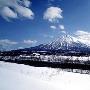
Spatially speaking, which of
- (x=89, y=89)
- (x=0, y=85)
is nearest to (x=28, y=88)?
(x=0, y=85)

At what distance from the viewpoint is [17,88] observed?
9398 mm

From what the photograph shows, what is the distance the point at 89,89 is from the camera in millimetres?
14305

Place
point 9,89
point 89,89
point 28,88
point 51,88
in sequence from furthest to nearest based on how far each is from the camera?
point 89,89 → point 51,88 → point 28,88 → point 9,89

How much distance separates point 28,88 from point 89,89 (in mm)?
6231

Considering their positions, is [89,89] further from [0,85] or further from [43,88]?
[0,85]

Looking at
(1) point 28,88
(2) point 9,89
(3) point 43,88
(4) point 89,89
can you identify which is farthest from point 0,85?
(4) point 89,89

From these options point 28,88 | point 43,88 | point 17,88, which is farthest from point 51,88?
point 17,88

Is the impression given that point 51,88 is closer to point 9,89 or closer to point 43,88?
point 43,88

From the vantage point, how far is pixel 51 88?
10.6m

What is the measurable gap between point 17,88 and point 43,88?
1.59 meters

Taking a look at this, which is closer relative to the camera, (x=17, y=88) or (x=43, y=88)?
(x=17, y=88)

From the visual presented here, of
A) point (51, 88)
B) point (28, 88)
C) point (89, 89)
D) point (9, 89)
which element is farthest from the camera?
point (89, 89)

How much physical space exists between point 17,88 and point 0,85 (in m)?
0.87

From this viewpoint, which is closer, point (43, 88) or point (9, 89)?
point (9, 89)
